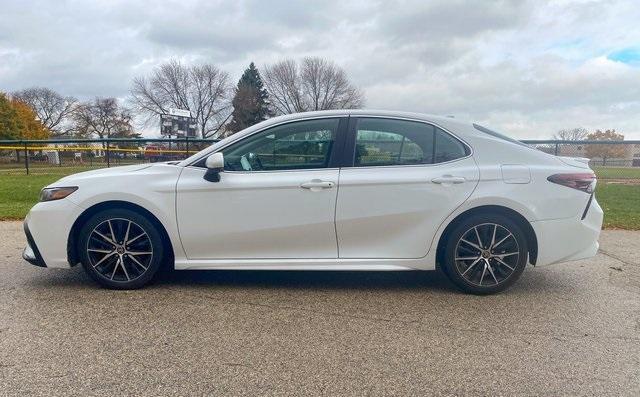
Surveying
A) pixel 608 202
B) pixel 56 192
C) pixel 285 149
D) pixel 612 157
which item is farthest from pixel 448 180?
pixel 612 157

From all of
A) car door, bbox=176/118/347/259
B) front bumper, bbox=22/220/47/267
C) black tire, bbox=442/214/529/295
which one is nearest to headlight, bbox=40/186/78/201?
front bumper, bbox=22/220/47/267

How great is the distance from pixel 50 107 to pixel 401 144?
7658cm

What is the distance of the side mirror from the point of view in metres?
3.53

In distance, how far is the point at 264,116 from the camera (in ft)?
191

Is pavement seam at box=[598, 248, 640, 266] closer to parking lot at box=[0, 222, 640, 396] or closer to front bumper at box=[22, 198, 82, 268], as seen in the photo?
parking lot at box=[0, 222, 640, 396]

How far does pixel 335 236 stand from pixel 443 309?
3.53 ft

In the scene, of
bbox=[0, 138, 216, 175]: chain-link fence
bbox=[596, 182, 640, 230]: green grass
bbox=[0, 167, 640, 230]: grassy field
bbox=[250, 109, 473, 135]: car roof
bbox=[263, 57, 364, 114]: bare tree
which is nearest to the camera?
bbox=[250, 109, 473, 135]: car roof

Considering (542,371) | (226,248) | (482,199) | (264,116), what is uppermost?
(264,116)

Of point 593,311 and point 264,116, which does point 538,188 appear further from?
point 264,116

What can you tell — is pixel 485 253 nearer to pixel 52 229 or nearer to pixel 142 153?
pixel 52 229

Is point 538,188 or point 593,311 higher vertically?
point 538,188

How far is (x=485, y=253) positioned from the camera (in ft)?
12.0

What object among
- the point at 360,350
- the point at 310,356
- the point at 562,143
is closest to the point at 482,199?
the point at 360,350

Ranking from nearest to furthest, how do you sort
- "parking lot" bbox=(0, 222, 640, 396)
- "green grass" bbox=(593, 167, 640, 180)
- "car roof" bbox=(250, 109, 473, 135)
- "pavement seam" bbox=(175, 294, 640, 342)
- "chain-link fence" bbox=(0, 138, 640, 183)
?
1. "parking lot" bbox=(0, 222, 640, 396)
2. "pavement seam" bbox=(175, 294, 640, 342)
3. "car roof" bbox=(250, 109, 473, 135)
4. "chain-link fence" bbox=(0, 138, 640, 183)
5. "green grass" bbox=(593, 167, 640, 180)
